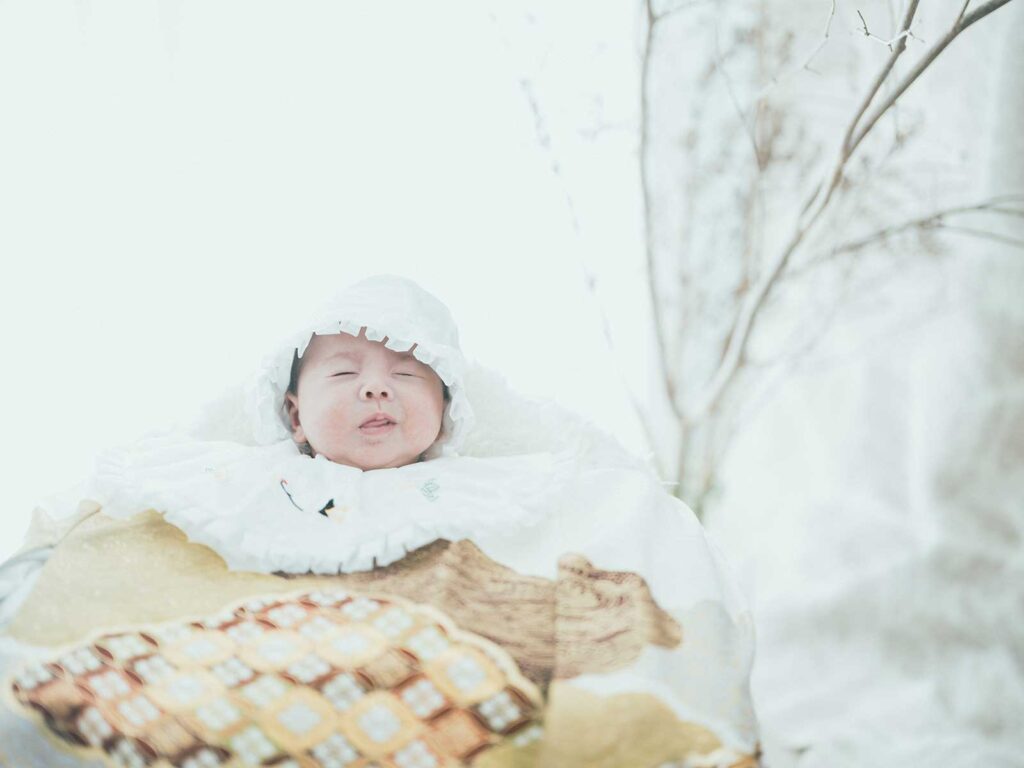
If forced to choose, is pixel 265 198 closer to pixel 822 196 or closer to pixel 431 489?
pixel 431 489

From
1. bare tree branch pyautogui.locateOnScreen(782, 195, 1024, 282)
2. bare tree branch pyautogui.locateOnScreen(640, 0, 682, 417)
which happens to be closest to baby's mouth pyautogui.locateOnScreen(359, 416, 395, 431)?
bare tree branch pyautogui.locateOnScreen(640, 0, 682, 417)

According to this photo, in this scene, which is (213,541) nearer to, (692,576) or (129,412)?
(692,576)

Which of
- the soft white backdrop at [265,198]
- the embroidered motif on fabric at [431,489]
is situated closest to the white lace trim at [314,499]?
the embroidered motif on fabric at [431,489]

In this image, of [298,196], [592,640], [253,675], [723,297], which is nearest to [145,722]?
[253,675]

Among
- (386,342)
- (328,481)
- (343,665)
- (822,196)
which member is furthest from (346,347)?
(822,196)

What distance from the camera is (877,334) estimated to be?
4.72 ft

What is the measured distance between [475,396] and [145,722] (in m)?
0.69

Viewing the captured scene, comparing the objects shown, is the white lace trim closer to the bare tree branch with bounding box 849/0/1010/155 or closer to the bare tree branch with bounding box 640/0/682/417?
the bare tree branch with bounding box 640/0/682/417

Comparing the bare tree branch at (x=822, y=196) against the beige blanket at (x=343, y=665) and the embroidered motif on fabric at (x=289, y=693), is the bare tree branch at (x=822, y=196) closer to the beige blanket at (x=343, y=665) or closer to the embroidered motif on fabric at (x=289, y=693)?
the beige blanket at (x=343, y=665)

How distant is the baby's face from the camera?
1.16 m

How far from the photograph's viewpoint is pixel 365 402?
1160mm

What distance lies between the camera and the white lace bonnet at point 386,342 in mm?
1207

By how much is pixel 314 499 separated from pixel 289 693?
0.33 m

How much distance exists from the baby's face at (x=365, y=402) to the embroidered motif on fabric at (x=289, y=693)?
1.10ft
